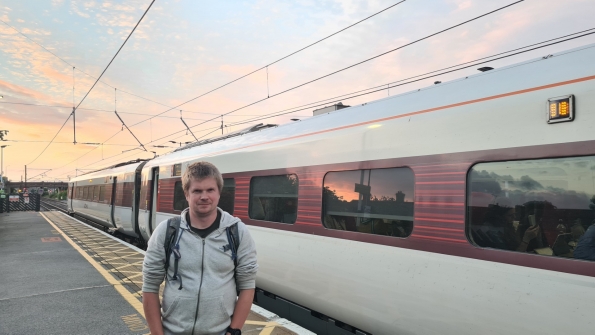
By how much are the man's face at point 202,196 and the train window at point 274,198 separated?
3.39 m

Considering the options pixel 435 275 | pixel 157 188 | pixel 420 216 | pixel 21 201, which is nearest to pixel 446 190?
pixel 420 216

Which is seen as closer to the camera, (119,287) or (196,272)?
(196,272)

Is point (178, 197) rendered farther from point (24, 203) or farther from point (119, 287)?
point (24, 203)

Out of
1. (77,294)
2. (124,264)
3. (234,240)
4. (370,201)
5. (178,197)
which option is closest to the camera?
(234,240)

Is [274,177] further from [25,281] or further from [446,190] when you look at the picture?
[25,281]

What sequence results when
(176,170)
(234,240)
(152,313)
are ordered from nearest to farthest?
(152,313), (234,240), (176,170)

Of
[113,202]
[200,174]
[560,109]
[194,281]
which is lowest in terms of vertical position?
[113,202]

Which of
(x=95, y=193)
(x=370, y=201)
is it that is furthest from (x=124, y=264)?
→ (x=95, y=193)

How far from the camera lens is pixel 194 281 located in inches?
86.0

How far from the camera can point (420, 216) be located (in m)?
3.91

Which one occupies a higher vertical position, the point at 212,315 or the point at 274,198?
the point at 274,198

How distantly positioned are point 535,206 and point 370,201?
1.68m

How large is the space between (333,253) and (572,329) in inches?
96.6

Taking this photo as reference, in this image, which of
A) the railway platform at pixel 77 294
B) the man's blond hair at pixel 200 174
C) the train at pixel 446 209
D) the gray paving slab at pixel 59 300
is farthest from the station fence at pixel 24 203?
the man's blond hair at pixel 200 174
